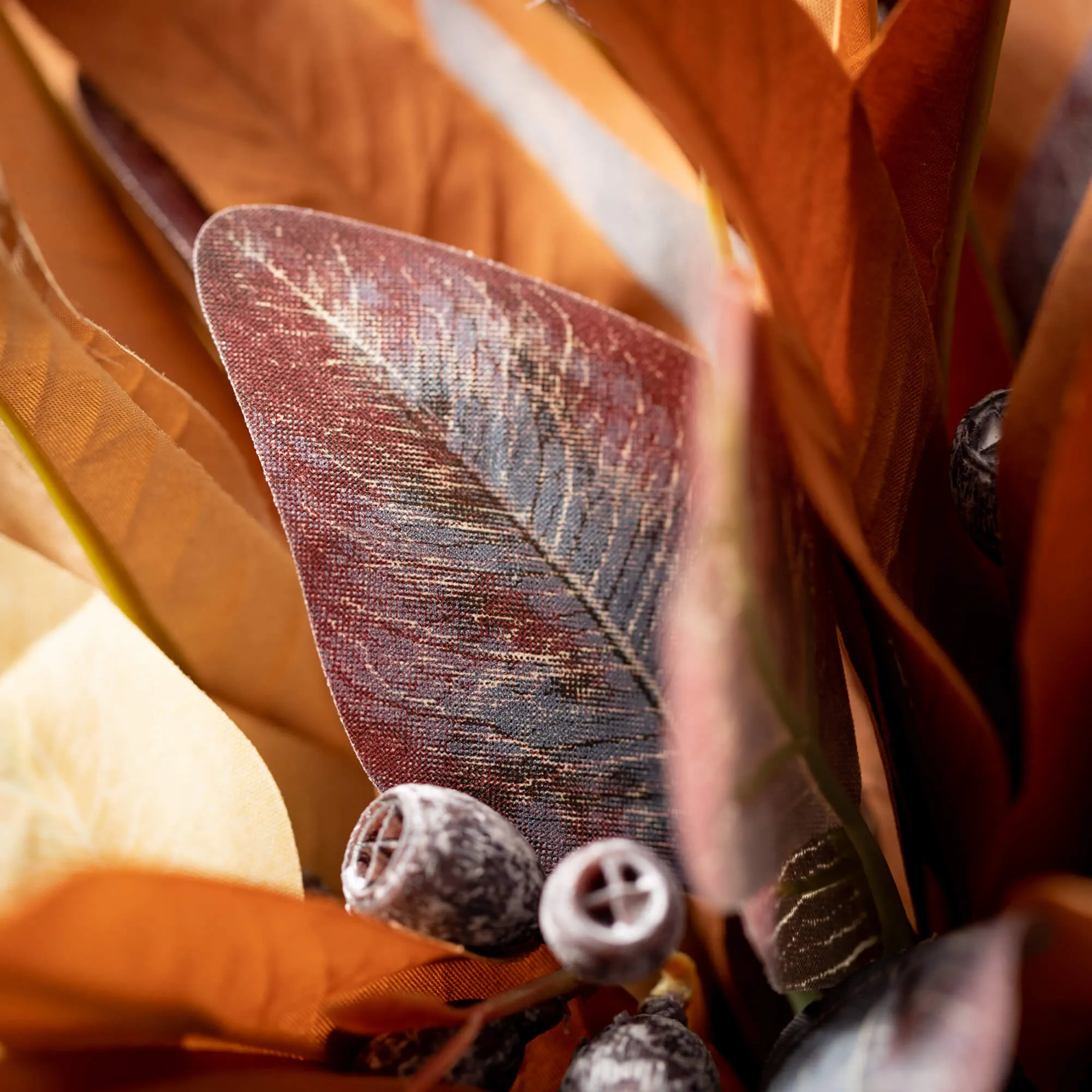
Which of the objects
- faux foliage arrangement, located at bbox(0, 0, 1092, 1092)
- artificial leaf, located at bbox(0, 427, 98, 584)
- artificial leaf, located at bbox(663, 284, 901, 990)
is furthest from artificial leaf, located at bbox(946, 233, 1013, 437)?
artificial leaf, located at bbox(0, 427, 98, 584)

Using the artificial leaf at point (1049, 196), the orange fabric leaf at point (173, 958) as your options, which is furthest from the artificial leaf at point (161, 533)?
the artificial leaf at point (1049, 196)

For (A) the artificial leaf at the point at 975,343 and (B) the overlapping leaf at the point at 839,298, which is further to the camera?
(A) the artificial leaf at the point at 975,343

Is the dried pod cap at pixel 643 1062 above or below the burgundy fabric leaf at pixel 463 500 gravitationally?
below

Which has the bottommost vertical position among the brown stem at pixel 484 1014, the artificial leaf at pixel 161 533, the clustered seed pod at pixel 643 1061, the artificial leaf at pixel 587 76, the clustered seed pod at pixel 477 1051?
the clustered seed pod at pixel 477 1051

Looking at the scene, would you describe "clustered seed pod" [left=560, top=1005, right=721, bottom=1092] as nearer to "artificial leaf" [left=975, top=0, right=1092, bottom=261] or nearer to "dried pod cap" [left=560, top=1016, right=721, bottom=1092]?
"dried pod cap" [left=560, top=1016, right=721, bottom=1092]

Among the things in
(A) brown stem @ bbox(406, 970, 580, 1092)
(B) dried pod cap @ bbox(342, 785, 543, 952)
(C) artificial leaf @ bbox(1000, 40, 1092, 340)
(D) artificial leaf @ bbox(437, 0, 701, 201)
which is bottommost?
(A) brown stem @ bbox(406, 970, 580, 1092)

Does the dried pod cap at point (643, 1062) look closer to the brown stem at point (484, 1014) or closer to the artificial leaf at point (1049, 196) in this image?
the brown stem at point (484, 1014)

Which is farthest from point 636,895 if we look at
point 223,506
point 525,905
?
point 223,506

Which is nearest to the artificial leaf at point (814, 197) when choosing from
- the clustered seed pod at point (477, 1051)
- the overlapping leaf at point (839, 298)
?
→ the overlapping leaf at point (839, 298)

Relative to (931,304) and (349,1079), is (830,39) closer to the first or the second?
(931,304)
